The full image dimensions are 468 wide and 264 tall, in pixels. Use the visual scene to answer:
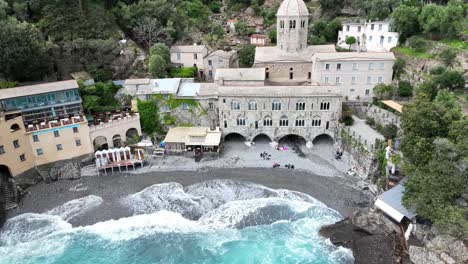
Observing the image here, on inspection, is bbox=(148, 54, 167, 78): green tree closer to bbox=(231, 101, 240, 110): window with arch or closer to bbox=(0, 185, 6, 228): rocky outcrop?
bbox=(231, 101, 240, 110): window with arch

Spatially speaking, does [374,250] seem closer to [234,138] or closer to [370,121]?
[370,121]

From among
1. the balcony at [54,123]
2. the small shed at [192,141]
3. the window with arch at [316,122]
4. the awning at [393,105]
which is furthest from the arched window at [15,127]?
the awning at [393,105]

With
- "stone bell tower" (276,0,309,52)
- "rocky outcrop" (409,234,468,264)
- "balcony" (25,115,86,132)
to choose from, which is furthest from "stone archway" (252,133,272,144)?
"rocky outcrop" (409,234,468,264)

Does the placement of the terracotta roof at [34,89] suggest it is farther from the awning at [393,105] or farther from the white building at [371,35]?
the white building at [371,35]

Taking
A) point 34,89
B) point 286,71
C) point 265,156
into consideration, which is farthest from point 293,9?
point 34,89

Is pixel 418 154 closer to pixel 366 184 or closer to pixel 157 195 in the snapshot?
pixel 366 184
